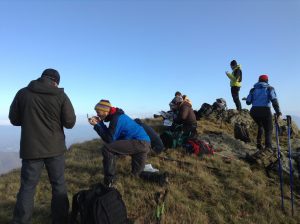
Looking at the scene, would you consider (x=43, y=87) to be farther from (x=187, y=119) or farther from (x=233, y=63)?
(x=233, y=63)

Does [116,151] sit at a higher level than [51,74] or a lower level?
lower

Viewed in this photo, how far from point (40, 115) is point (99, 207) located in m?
1.89

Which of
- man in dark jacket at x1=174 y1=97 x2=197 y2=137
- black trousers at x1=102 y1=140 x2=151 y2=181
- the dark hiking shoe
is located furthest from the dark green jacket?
the dark hiking shoe

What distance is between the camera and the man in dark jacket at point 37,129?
596 cm

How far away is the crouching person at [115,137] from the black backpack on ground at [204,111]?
34.0ft

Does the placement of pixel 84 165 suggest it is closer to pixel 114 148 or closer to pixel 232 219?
pixel 114 148

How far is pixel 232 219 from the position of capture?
737 cm

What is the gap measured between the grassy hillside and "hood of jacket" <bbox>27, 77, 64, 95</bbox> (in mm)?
2604

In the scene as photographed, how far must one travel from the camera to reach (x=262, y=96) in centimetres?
1184

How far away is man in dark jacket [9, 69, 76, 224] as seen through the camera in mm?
5957

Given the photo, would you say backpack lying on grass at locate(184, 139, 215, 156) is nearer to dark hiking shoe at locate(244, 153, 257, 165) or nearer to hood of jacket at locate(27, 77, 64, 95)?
dark hiking shoe at locate(244, 153, 257, 165)

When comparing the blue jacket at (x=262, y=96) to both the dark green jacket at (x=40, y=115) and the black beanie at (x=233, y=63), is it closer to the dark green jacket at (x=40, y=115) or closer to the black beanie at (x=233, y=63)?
the black beanie at (x=233, y=63)

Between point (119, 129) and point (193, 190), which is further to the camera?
point (193, 190)

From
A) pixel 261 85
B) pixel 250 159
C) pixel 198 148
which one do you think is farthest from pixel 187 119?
pixel 261 85
